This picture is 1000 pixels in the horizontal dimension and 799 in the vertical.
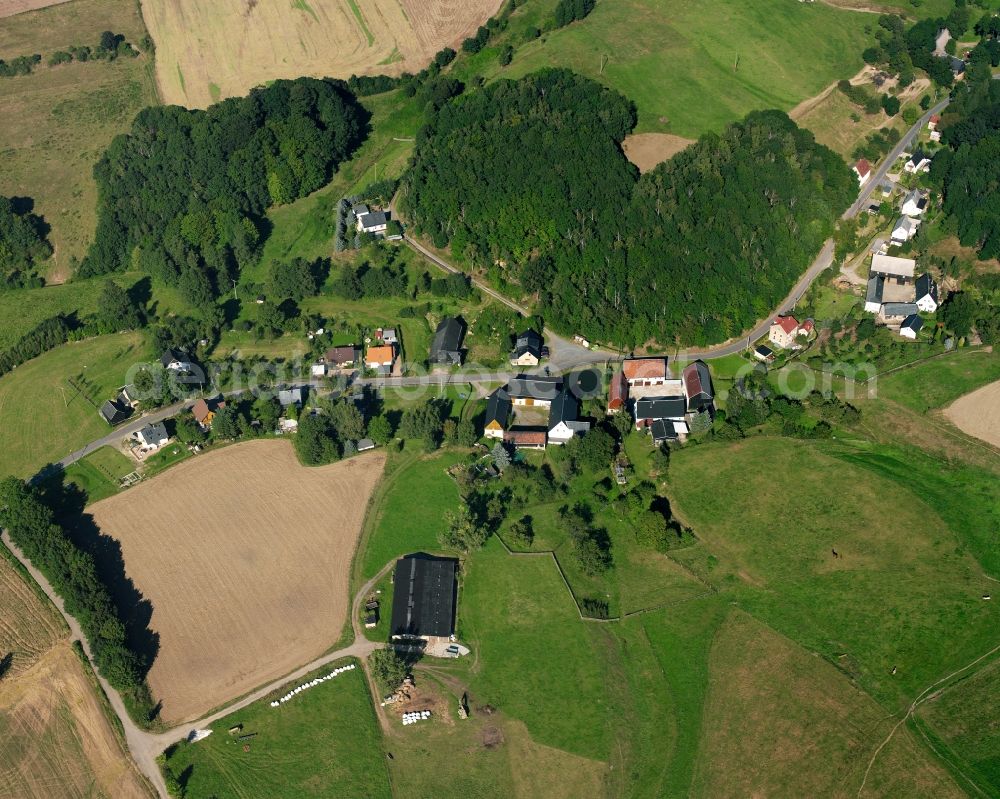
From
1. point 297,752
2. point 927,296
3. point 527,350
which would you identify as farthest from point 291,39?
point 297,752

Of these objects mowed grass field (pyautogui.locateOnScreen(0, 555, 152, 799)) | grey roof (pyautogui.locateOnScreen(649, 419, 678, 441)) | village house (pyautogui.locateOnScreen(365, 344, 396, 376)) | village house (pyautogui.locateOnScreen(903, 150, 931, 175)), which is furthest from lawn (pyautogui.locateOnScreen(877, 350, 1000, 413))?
mowed grass field (pyautogui.locateOnScreen(0, 555, 152, 799))

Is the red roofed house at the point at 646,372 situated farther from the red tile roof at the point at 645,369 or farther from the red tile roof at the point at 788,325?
the red tile roof at the point at 788,325

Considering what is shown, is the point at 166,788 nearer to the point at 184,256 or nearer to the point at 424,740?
the point at 424,740

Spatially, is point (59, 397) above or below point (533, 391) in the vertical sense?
above

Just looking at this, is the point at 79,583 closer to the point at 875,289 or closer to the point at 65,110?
the point at 875,289

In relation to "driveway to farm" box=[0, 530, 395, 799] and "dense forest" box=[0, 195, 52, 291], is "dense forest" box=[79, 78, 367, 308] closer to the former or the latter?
"dense forest" box=[0, 195, 52, 291]

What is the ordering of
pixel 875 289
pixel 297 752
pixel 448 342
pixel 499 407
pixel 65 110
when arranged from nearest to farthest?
pixel 297 752 → pixel 499 407 → pixel 448 342 → pixel 875 289 → pixel 65 110

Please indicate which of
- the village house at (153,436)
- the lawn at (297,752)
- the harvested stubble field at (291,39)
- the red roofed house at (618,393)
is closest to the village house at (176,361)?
the village house at (153,436)
